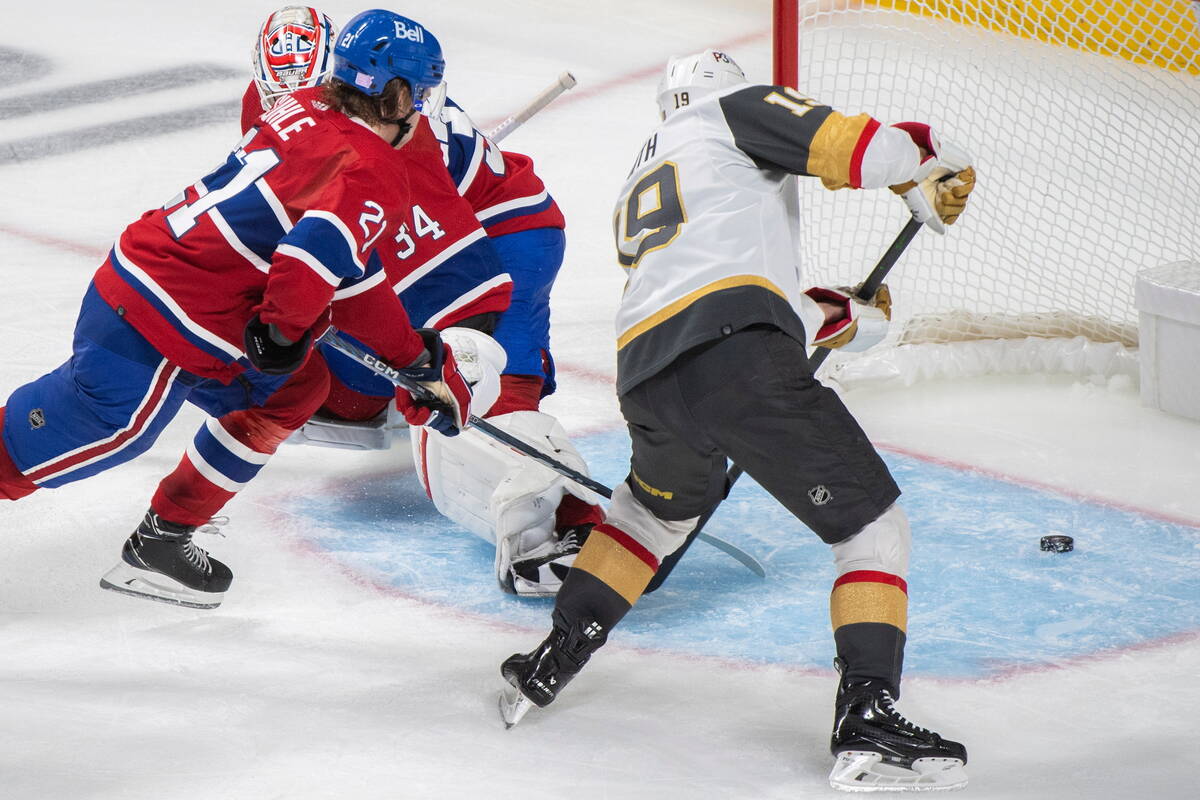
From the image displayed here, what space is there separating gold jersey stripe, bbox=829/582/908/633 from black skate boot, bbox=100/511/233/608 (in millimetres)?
1196

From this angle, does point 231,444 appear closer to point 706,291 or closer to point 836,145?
point 706,291

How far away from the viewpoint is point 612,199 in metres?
5.34

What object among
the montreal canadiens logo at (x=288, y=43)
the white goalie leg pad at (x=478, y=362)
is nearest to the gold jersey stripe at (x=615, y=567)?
the white goalie leg pad at (x=478, y=362)

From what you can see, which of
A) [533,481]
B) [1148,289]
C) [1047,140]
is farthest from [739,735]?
[1047,140]

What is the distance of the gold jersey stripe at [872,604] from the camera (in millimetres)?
2279

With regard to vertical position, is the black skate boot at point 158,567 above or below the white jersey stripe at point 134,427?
below

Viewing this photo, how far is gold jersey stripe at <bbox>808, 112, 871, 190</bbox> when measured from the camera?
2299mm

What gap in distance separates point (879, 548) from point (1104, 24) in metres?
3.61

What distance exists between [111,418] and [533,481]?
2.47 ft

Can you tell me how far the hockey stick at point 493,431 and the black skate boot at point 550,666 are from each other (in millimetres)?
428

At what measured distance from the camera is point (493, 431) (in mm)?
2947

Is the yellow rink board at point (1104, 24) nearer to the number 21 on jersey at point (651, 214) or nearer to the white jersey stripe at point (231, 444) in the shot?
the number 21 on jersey at point (651, 214)

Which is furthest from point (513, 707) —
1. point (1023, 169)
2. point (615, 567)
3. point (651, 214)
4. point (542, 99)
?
point (1023, 169)

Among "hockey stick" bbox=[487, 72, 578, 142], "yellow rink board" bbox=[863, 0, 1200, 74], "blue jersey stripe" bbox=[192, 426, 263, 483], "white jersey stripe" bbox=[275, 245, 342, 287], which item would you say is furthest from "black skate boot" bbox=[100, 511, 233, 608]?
"yellow rink board" bbox=[863, 0, 1200, 74]
